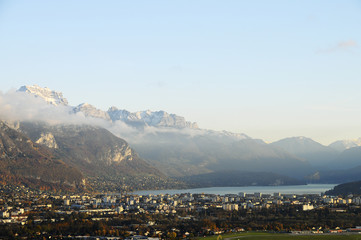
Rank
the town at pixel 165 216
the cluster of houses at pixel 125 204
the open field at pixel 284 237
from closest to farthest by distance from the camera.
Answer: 1. the open field at pixel 284 237
2. the town at pixel 165 216
3. the cluster of houses at pixel 125 204

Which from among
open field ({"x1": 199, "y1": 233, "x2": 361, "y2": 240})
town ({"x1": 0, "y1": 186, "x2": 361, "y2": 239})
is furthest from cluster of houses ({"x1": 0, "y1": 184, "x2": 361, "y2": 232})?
open field ({"x1": 199, "y1": 233, "x2": 361, "y2": 240})

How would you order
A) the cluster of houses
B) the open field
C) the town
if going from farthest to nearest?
1. the cluster of houses
2. the town
3. the open field

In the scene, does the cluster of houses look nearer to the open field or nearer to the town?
the town

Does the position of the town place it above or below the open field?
above

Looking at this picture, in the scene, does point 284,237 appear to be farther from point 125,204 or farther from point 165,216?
point 125,204

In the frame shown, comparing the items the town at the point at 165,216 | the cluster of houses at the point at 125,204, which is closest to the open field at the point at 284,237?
the town at the point at 165,216

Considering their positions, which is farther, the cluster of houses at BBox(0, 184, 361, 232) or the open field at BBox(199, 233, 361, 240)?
the cluster of houses at BBox(0, 184, 361, 232)

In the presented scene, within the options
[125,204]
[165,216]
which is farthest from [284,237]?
[125,204]

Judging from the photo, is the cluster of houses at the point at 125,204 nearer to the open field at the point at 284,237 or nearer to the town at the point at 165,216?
the town at the point at 165,216

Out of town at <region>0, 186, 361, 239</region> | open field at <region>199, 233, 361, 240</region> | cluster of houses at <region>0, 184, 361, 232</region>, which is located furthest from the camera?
cluster of houses at <region>0, 184, 361, 232</region>
